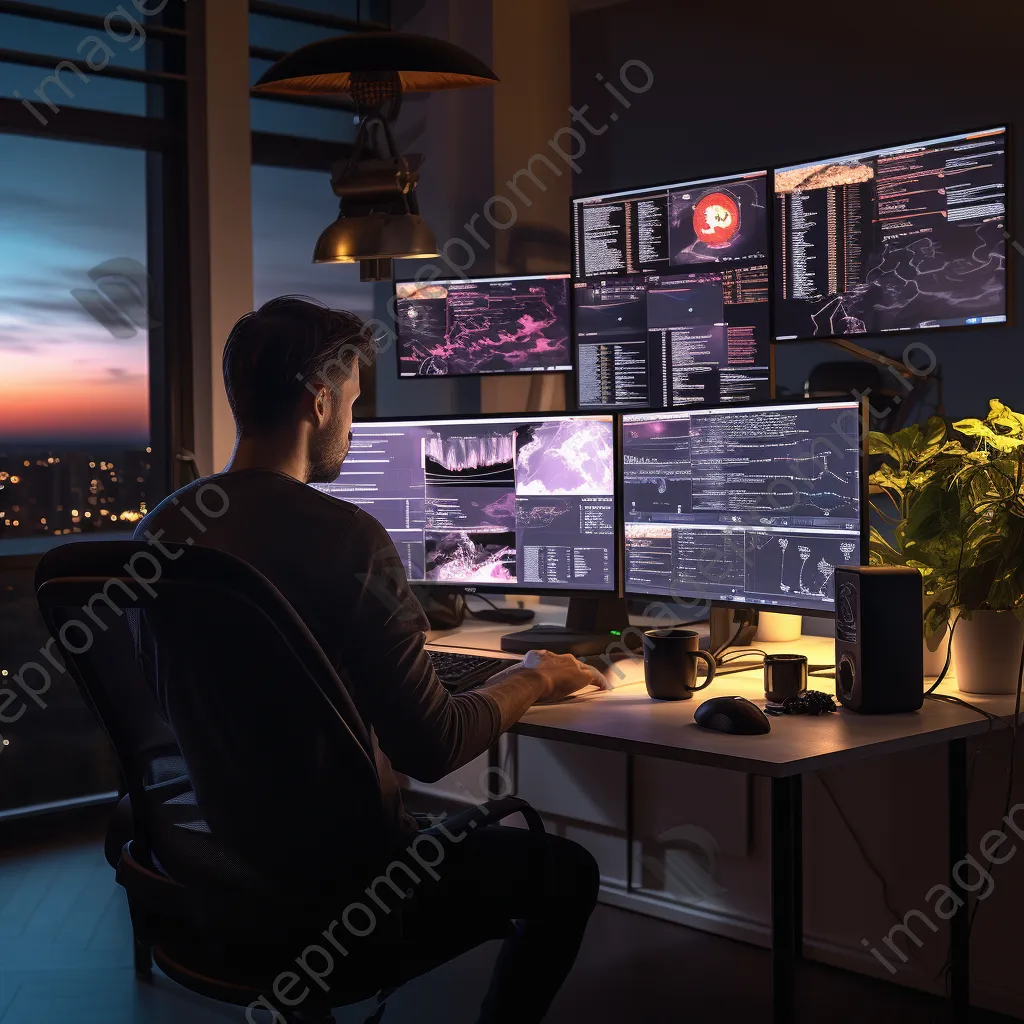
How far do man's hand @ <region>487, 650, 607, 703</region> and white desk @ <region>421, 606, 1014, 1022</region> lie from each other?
0.08 ft

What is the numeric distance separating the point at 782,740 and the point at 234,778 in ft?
2.57

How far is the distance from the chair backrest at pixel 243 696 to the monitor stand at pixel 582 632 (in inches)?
37.4

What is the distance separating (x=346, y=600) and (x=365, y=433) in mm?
1262

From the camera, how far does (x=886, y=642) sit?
2.00 meters

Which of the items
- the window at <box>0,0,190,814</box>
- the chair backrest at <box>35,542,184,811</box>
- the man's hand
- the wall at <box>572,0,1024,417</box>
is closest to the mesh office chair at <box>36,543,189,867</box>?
the chair backrest at <box>35,542,184,811</box>

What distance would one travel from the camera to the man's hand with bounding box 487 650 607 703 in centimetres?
206

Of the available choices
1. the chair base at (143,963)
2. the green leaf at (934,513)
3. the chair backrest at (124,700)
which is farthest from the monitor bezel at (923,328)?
the chair base at (143,963)

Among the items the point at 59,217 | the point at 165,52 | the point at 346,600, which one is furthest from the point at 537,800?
the point at 165,52

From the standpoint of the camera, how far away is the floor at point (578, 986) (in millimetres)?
2609

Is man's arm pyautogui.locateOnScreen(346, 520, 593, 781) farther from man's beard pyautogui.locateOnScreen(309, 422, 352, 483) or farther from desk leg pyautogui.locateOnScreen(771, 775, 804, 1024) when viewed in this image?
desk leg pyautogui.locateOnScreen(771, 775, 804, 1024)

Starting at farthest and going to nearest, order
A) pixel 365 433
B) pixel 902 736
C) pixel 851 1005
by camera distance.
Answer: pixel 365 433 < pixel 851 1005 < pixel 902 736

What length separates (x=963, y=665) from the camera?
Answer: 2195mm

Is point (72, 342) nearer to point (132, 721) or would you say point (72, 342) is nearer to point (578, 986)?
point (578, 986)

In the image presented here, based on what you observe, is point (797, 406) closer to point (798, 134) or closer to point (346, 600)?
point (346, 600)
